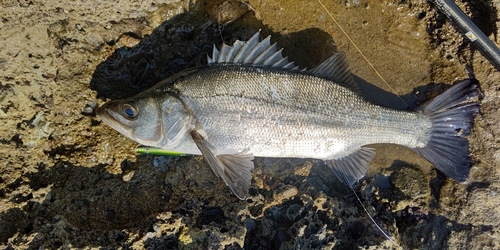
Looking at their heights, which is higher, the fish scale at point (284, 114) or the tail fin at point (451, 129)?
the fish scale at point (284, 114)

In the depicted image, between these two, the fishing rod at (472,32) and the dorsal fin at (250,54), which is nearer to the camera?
the dorsal fin at (250,54)

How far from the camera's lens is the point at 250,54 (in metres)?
3.73

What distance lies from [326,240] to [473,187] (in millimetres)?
1935

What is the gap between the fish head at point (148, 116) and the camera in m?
3.58

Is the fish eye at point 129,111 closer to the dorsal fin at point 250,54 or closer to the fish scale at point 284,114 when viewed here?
the fish scale at point 284,114

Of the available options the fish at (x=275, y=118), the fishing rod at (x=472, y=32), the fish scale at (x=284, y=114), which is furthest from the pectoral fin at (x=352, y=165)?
the fishing rod at (x=472, y=32)

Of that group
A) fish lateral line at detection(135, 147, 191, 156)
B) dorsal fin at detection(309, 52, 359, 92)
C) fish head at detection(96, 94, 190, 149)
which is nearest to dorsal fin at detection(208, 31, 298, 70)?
dorsal fin at detection(309, 52, 359, 92)

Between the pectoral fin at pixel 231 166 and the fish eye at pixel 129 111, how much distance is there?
0.61 metres

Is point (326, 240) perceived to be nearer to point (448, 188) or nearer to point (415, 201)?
point (415, 201)

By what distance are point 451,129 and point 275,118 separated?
1977mm

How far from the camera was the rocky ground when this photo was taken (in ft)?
11.6

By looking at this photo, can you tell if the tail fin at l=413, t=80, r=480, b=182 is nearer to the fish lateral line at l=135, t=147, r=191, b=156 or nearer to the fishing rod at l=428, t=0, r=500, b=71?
the fishing rod at l=428, t=0, r=500, b=71

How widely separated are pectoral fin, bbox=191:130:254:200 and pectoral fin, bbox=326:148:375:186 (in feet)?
3.23

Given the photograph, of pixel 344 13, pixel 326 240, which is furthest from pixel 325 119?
pixel 344 13
